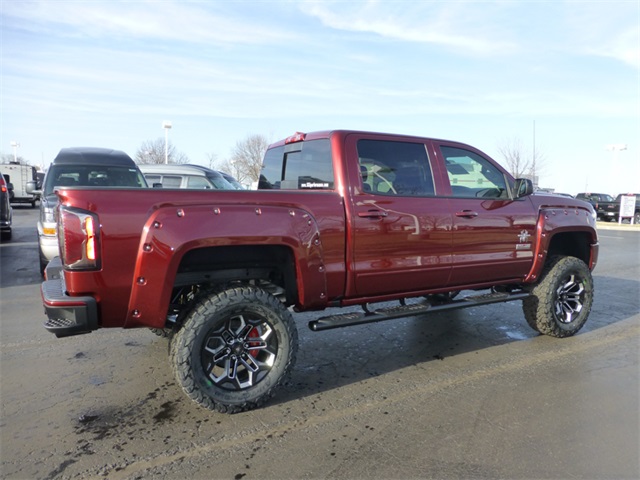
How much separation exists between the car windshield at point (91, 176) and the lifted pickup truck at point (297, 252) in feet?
16.2

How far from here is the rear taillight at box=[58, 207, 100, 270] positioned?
2836 millimetres

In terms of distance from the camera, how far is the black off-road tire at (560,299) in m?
5.00

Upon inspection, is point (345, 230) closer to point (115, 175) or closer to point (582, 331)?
point (582, 331)

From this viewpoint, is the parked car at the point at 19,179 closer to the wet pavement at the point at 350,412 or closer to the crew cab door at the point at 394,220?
the wet pavement at the point at 350,412

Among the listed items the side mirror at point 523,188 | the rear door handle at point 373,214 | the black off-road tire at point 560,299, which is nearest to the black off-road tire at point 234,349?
the rear door handle at point 373,214

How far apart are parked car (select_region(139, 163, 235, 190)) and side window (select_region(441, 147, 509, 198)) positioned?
733cm

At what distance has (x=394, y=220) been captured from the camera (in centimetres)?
392

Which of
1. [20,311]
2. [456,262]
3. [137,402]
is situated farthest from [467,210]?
[20,311]

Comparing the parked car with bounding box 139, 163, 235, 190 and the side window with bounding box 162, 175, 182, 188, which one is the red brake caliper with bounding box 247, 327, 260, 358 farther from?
the side window with bounding box 162, 175, 182, 188

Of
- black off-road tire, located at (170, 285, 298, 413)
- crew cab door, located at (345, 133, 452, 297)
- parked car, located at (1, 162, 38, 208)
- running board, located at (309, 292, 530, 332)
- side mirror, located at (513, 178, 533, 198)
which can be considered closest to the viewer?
black off-road tire, located at (170, 285, 298, 413)

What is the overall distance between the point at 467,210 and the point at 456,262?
505 millimetres

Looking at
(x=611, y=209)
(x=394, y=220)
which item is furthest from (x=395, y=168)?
(x=611, y=209)

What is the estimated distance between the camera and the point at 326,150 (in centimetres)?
404

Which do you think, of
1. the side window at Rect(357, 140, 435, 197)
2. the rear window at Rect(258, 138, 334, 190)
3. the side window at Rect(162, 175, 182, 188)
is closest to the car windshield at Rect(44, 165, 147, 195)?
the side window at Rect(162, 175, 182, 188)
